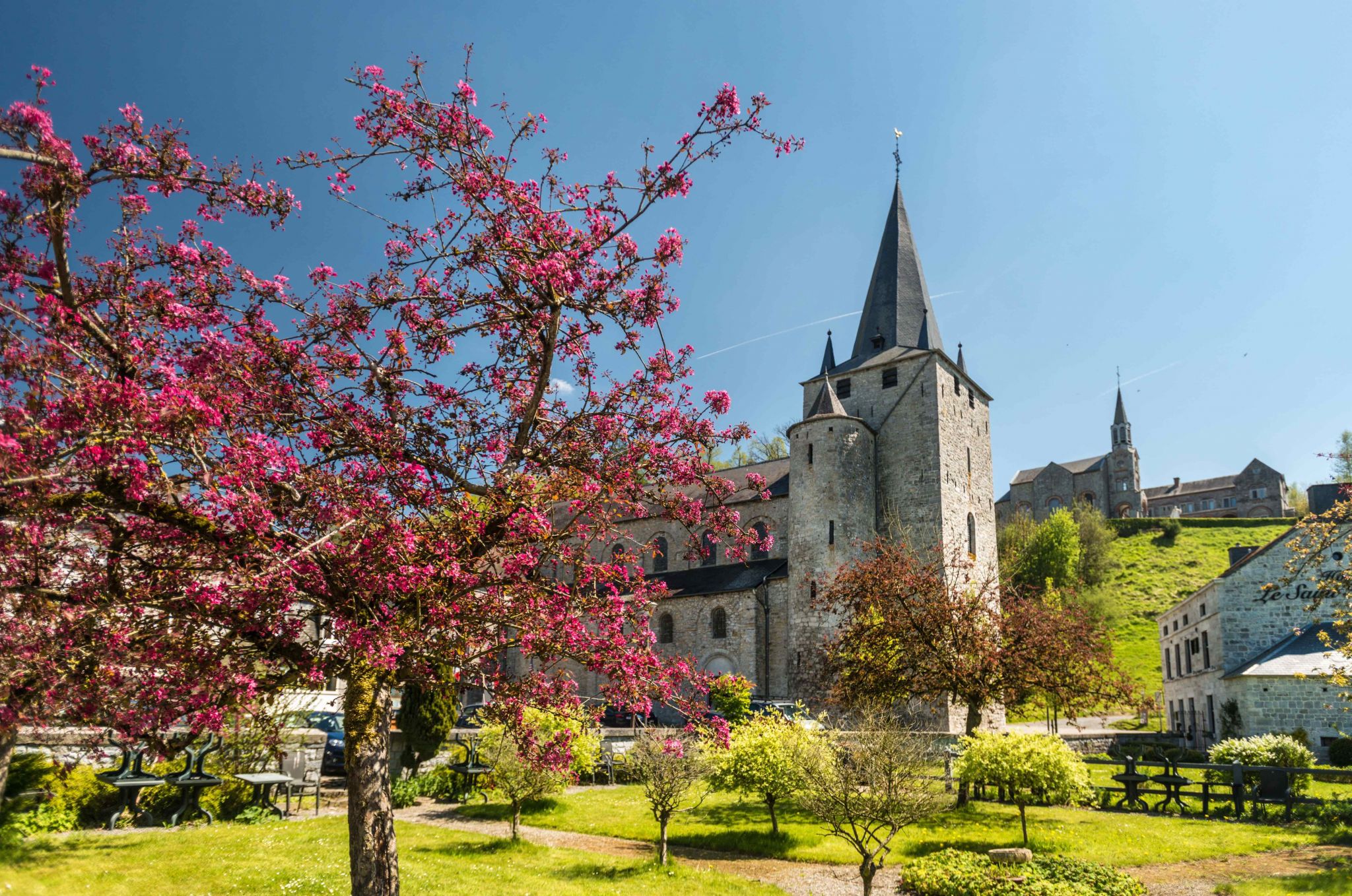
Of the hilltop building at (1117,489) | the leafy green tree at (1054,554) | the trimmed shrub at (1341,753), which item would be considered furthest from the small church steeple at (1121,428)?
the trimmed shrub at (1341,753)

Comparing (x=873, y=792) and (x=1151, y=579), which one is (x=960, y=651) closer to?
(x=873, y=792)

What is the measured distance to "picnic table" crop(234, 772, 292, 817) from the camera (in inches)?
484

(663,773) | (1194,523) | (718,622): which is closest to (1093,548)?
(1194,523)

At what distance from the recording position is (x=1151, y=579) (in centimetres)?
→ 6141

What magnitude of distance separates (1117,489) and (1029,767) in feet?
252

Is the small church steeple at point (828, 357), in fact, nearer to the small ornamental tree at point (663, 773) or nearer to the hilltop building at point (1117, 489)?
the small ornamental tree at point (663, 773)

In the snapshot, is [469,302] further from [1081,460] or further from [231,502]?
[1081,460]

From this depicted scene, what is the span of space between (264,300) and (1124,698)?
16198 millimetres

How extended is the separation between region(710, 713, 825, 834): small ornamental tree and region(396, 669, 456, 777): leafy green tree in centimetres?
745

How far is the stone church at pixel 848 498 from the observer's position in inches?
1291

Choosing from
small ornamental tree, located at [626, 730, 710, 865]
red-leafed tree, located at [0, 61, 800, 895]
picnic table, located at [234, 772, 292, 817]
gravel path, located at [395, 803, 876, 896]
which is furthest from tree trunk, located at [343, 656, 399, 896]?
picnic table, located at [234, 772, 292, 817]

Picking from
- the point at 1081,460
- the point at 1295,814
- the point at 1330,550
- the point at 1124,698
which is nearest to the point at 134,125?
the point at 1124,698

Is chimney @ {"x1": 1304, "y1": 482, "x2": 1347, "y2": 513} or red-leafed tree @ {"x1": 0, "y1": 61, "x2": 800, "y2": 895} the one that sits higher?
chimney @ {"x1": 1304, "y1": 482, "x2": 1347, "y2": 513}

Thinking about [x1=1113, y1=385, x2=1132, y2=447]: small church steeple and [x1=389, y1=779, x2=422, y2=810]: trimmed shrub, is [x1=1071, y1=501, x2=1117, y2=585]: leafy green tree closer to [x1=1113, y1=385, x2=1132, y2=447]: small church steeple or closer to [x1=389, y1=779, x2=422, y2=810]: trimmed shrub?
[x1=1113, y1=385, x2=1132, y2=447]: small church steeple
